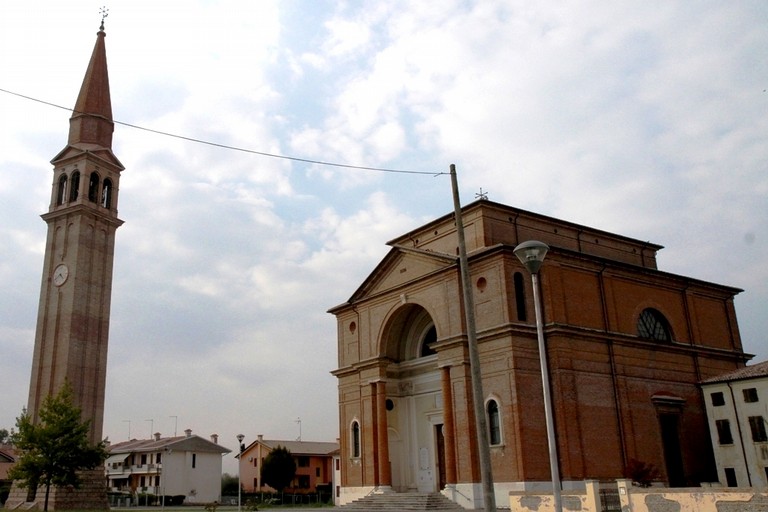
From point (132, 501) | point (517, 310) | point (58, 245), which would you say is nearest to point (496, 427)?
point (517, 310)

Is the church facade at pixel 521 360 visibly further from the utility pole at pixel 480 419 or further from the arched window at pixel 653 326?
the utility pole at pixel 480 419

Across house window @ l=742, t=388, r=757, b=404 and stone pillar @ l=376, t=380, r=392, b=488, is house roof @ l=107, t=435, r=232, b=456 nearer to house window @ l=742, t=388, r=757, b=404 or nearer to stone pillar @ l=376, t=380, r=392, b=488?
stone pillar @ l=376, t=380, r=392, b=488

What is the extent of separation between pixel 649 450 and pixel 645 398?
2.29 meters

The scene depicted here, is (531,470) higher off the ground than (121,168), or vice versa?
(121,168)

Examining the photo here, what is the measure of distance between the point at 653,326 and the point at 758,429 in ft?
21.5

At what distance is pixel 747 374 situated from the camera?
3097 centimetres

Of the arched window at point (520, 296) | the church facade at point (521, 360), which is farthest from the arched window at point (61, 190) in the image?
the arched window at point (520, 296)

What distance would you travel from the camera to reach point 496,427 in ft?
92.8

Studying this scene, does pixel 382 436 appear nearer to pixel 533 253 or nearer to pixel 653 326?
pixel 653 326

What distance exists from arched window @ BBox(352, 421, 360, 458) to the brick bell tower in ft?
58.9

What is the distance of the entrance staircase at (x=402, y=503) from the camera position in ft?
92.3

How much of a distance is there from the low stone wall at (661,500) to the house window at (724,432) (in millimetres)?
14572

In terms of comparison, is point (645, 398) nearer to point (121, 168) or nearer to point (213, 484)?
point (121, 168)

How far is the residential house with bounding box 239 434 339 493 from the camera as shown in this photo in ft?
242
